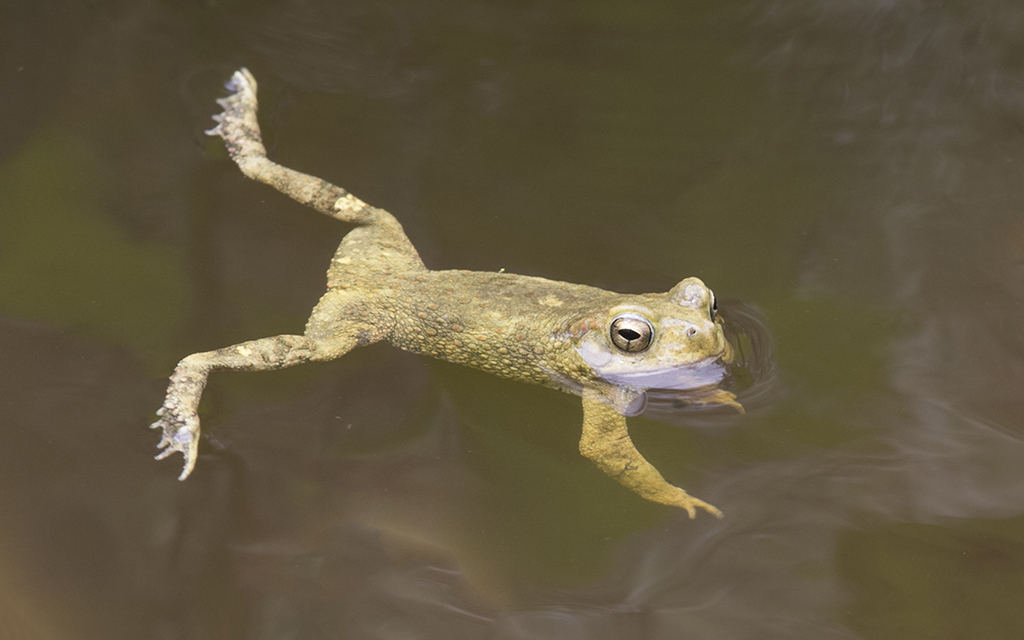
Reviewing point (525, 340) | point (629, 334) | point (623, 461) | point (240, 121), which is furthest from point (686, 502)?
point (240, 121)

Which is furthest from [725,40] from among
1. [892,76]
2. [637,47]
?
[892,76]

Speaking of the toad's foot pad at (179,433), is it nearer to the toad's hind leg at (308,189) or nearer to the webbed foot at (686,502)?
the toad's hind leg at (308,189)

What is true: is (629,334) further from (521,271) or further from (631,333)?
(521,271)

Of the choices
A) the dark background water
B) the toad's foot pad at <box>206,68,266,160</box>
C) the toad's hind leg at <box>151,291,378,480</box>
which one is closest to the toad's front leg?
the dark background water

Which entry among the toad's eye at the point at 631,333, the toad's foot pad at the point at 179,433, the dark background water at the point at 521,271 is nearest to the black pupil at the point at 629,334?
the toad's eye at the point at 631,333

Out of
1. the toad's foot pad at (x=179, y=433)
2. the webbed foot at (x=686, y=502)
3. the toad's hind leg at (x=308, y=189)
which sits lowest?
the toad's foot pad at (x=179, y=433)

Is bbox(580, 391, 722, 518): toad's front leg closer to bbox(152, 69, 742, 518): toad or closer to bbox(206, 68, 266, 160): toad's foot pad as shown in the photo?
bbox(152, 69, 742, 518): toad

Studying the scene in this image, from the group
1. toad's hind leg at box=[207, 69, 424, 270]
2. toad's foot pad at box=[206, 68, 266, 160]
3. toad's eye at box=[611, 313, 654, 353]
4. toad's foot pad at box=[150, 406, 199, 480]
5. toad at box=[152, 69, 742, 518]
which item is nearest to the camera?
toad's eye at box=[611, 313, 654, 353]
